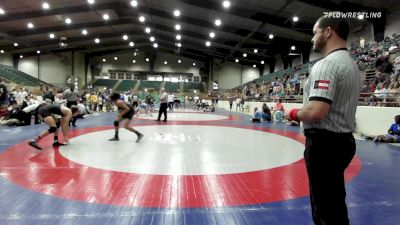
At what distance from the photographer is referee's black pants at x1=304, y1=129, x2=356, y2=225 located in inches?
64.6

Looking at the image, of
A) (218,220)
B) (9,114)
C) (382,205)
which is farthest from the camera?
(9,114)

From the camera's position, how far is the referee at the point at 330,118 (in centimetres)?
156

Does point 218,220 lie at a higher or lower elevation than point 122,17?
lower

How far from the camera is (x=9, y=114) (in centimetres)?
1028

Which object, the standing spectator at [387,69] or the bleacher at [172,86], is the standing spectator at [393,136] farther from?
the bleacher at [172,86]

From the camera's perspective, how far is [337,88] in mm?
1602

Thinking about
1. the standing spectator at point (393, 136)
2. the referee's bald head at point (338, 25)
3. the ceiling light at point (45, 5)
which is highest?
the ceiling light at point (45, 5)

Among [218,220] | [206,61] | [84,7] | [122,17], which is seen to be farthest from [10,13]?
[206,61]

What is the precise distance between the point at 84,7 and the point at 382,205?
21.6 m

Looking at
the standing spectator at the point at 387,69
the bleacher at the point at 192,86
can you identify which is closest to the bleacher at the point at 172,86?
the bleacher at the point at 192,86

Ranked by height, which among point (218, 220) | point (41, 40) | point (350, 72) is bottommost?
point (218, 220)

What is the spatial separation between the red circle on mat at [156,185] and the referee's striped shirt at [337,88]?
171 centimetres

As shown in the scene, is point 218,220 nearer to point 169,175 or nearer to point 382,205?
point 169,175

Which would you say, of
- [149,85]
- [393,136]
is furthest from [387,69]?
[149,85]
